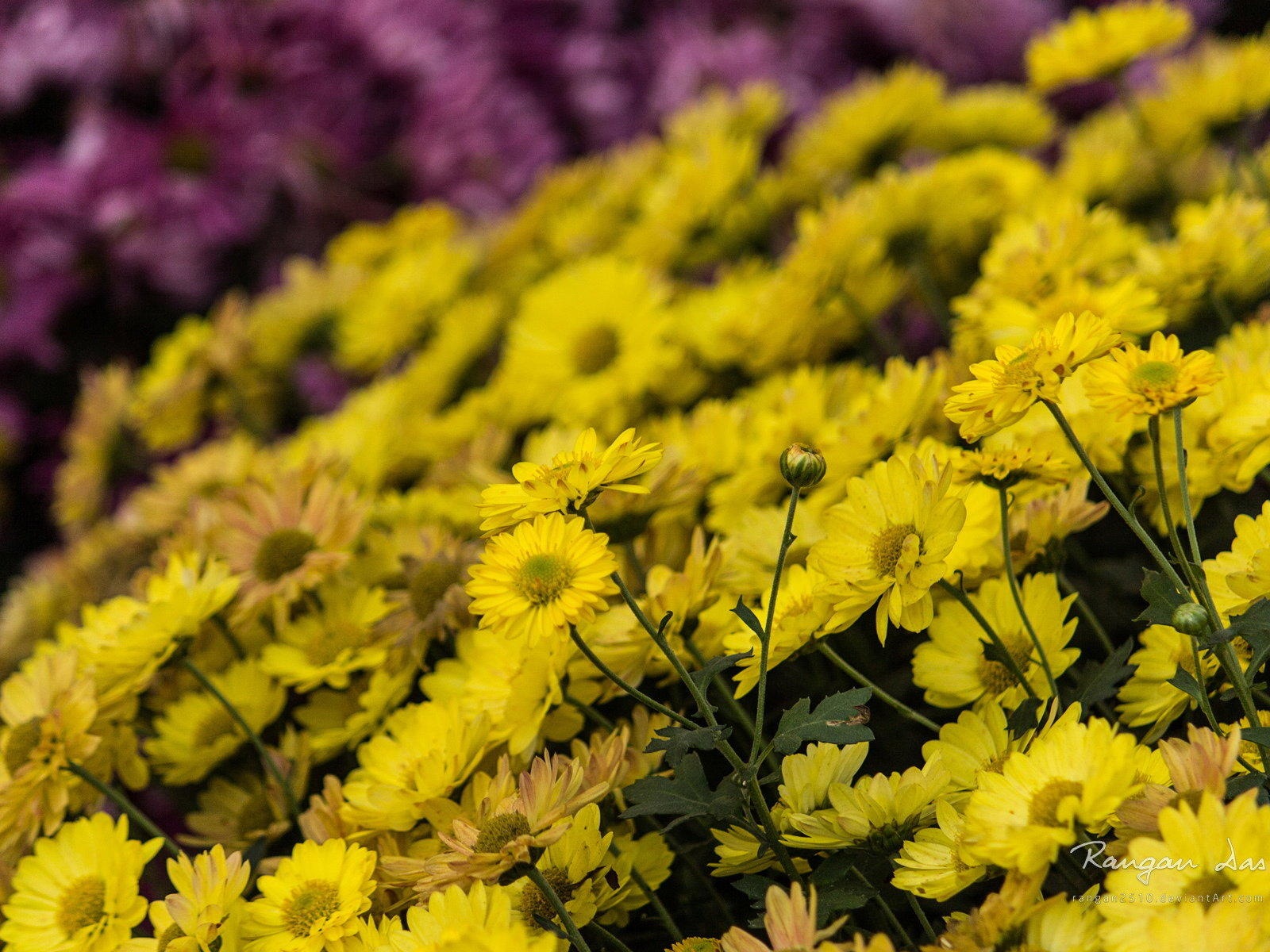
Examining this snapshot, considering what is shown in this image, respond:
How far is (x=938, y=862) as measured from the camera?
73 centimetres

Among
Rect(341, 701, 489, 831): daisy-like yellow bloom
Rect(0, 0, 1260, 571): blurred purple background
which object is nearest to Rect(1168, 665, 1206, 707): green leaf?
Rect(341, 701, 489, 831): daisy-like yellow bloom

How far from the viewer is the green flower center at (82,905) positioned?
0.98 m

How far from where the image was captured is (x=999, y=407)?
0.74m

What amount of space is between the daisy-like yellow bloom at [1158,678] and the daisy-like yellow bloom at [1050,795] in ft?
0.34

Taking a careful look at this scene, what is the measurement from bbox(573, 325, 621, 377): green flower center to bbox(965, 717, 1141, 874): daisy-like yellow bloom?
1.00 m

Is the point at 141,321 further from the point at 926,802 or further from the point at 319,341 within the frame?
the point at 926,802

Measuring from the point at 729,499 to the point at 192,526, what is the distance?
635mm

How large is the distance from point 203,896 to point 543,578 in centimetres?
36

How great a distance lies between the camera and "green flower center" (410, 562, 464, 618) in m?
1.12

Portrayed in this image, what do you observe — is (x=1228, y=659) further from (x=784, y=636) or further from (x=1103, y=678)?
(x=784, y=636)

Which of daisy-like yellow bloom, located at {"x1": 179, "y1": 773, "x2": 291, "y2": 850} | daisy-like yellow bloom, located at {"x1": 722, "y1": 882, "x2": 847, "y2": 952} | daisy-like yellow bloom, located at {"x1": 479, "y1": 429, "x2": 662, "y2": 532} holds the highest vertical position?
daisy-like yellow bloom, located at {"x1": 479, "y1": 429, "x2": 662, "y2": 532}

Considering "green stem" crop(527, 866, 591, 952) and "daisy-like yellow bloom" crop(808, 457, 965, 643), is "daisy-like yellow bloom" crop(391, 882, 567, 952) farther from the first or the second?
"daisy-like yellow bloom" crop(808, 457, 965, 643)

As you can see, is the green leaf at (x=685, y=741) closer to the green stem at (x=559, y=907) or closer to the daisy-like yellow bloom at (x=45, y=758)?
the green stem at (x=559, y=907)

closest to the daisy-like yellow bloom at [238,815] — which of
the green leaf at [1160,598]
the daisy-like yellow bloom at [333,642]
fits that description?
the daisy-like yellow bloom at [333,642]
